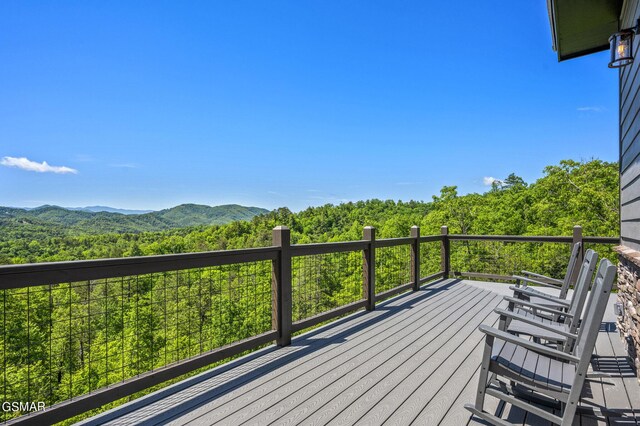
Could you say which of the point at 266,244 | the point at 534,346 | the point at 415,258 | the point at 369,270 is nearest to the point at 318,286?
the point at 415,258

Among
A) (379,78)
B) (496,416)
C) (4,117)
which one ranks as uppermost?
(4,117)

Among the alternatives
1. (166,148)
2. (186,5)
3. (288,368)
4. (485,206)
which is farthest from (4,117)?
(288,368)

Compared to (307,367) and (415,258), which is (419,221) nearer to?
(415,258)

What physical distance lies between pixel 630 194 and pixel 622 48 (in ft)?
4.45

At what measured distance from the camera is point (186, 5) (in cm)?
1600

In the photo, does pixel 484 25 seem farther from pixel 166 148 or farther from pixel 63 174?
pixel 63 174

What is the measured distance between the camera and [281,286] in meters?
3.52

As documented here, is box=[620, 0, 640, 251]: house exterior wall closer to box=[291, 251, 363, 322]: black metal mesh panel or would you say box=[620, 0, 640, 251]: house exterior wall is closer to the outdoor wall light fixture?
the outdoor wall light fixture

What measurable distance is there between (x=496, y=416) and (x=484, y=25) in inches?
576

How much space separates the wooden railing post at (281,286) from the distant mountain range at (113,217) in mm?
31643

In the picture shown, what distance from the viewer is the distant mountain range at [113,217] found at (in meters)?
31.0

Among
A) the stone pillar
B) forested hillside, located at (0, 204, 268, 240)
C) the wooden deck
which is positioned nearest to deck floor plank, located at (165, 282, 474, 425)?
the wooden deck

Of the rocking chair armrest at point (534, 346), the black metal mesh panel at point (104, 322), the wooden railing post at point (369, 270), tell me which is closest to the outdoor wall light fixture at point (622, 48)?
the rocking chair armrest at point (534, 346)

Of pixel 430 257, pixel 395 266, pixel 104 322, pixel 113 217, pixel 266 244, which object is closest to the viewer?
pixel 104 322
